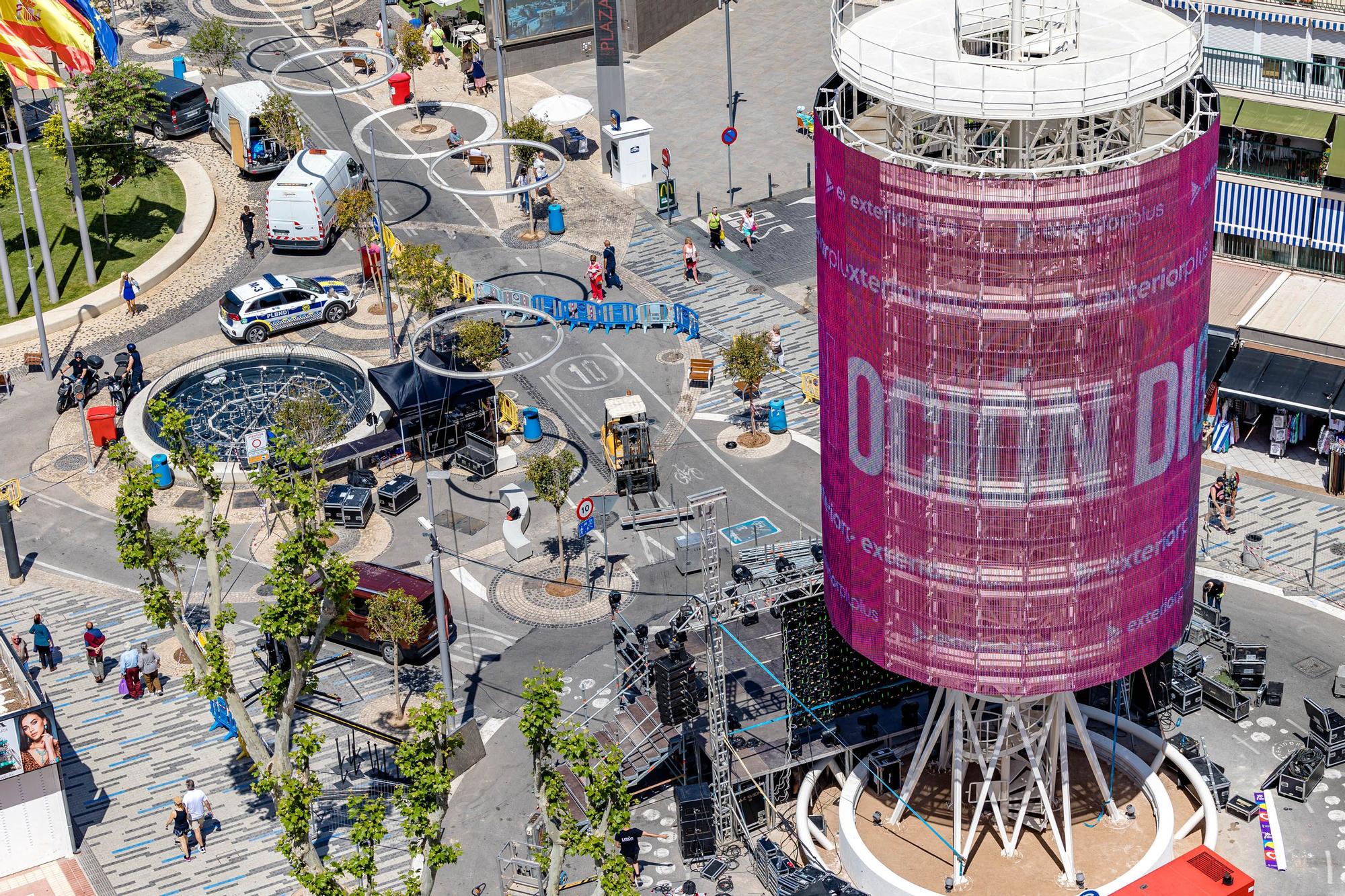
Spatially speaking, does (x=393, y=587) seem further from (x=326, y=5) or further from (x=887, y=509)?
(x=326, y=5)

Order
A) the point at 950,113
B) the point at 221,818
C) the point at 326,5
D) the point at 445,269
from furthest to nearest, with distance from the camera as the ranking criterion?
1. the point at 326,5
2. the point at 445,269
3. the point at 221,818
4. the point at 950,113

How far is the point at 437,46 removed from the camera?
386 ft

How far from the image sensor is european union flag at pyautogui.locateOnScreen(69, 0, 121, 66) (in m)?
85.2

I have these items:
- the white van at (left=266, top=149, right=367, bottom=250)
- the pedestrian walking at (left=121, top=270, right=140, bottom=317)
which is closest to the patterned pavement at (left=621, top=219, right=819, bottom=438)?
the white van at (left=266, top=149, right=367, bottom=250)

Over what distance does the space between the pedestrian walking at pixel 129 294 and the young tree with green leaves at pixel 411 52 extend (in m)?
22.8

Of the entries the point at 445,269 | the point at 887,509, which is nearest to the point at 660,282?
the point at 445,269

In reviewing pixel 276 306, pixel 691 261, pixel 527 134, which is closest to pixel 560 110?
pixel 527 134

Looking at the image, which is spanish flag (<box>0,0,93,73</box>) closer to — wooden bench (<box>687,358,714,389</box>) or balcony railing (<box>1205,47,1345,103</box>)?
wooden bench (<box>687,358,714,389</box>)

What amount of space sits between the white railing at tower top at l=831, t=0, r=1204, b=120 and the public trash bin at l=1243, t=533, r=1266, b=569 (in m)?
26.7

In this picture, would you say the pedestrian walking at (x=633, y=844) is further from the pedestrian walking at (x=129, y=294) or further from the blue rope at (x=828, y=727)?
the pedestrian walking at (x=129, y=294)

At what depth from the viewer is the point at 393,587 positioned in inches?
2739

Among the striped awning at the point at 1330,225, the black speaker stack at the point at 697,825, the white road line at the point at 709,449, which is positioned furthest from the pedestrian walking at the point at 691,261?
→ the black speaker stack at the point at 697,825

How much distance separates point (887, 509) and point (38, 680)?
3338cm

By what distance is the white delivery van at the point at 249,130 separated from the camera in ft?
342
